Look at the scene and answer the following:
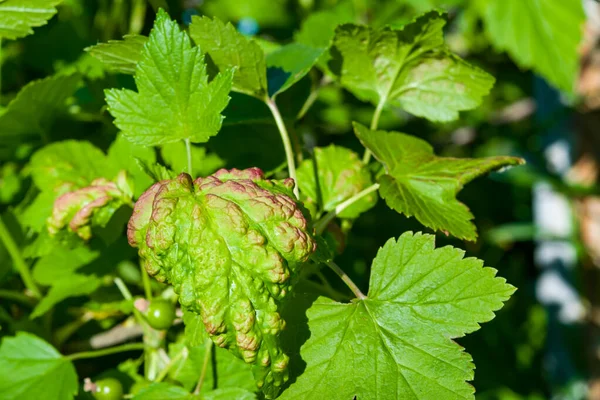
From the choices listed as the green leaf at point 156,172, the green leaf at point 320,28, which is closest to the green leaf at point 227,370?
the green leaf at point 156,172

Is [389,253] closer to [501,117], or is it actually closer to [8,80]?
[8,80]

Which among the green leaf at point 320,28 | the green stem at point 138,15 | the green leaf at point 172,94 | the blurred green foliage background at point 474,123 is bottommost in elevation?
the blurred green foliage background at point 474,123

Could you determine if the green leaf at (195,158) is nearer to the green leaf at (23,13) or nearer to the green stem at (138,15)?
the green leaf at (23,13)

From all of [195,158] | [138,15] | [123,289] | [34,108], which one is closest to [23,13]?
[34,108]

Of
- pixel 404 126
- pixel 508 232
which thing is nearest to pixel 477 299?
pixel 404 126

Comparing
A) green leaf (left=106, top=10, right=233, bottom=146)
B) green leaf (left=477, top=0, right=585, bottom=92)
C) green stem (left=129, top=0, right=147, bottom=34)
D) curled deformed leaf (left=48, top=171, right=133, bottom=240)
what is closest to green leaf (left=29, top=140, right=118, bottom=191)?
curled deformed leaf (left=48, top=171, right=133, bottom=240)

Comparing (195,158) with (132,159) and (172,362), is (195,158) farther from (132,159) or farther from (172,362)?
(172,362)

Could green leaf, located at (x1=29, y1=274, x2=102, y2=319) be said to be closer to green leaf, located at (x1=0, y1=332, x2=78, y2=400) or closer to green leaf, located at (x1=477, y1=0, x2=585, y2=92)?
green leaf, located at (x1=0, y1=332, x2=78, y2=400)
